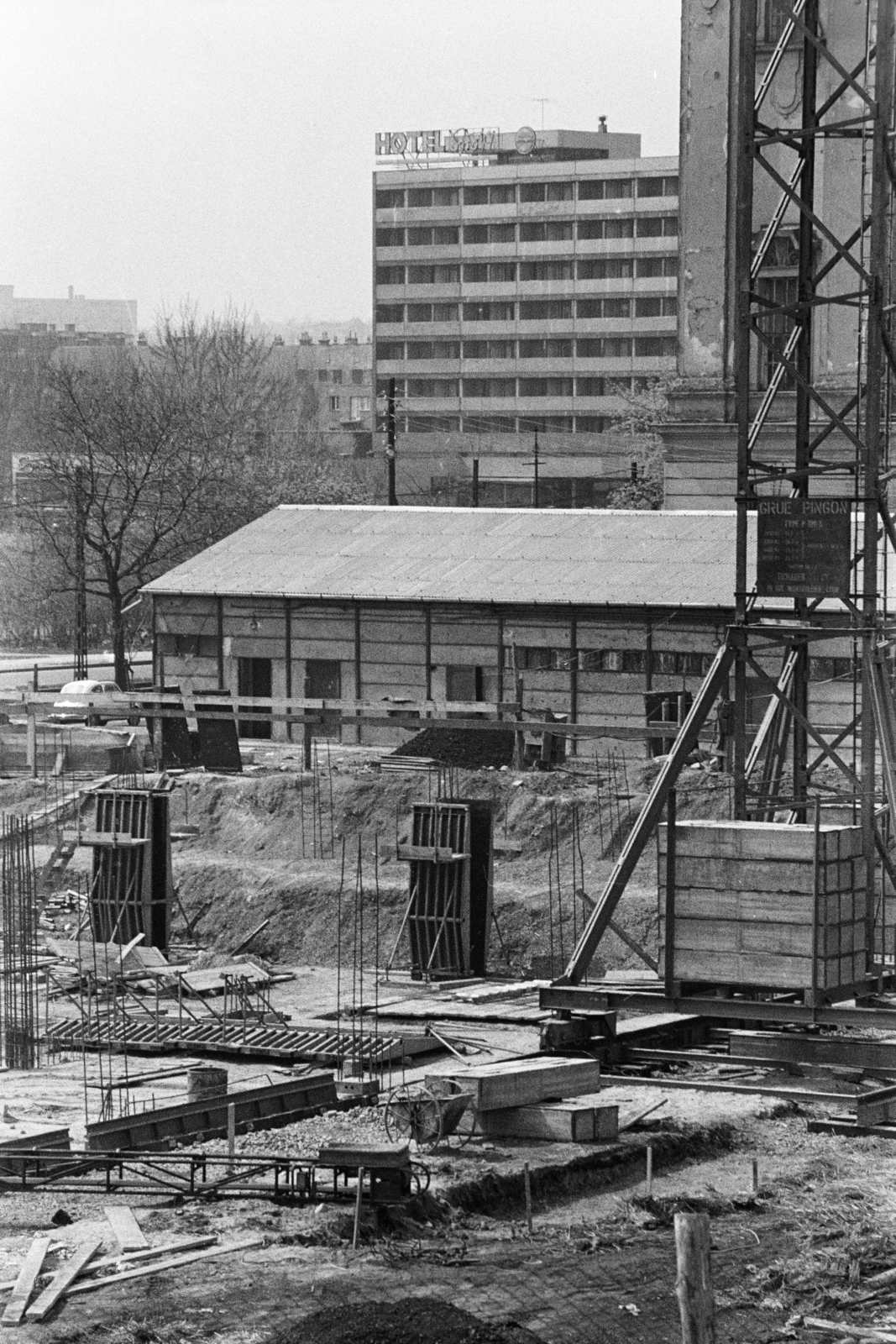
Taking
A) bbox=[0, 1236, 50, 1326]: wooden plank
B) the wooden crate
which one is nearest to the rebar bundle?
the wooden crate

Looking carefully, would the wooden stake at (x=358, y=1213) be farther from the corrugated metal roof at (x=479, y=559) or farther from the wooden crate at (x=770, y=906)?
the corrugated metal roof at (x=479, y=559)

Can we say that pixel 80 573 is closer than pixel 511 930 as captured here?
No

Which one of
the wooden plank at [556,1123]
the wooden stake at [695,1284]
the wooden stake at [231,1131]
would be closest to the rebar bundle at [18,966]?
the wooden stake at [231,1131]

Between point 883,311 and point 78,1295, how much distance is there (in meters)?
11.6

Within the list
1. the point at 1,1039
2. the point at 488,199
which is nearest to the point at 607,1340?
the point at 1,1039

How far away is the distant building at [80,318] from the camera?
160625 millimetres

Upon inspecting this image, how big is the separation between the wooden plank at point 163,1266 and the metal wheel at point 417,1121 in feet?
9.87

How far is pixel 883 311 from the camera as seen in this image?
20.6 metres

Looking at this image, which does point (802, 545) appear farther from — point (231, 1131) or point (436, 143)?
point (436, 143)

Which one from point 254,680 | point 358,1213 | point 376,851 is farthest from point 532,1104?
point 254,680

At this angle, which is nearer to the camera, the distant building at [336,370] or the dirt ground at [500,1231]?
the dirt ground at [500,1231]

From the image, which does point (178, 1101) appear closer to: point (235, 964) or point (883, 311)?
point (235, 964)

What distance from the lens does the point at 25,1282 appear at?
48.3 ft

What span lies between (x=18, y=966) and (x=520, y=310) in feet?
294
